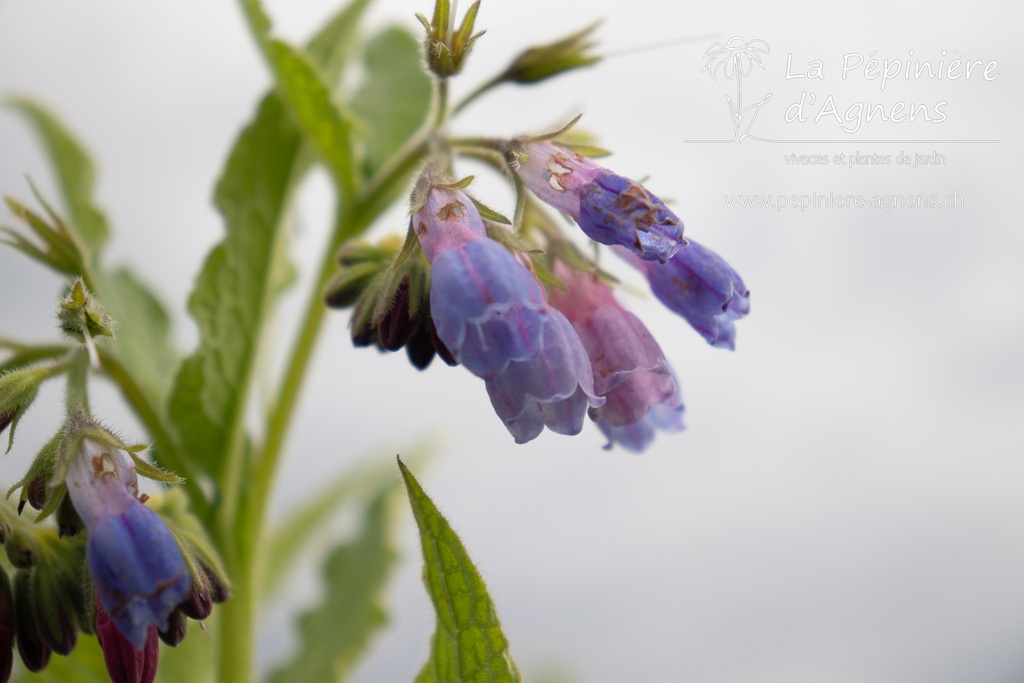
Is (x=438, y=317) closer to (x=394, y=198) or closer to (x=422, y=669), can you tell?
(x=422, y=669)

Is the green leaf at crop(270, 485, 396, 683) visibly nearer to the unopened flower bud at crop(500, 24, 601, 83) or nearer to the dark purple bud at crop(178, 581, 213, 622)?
the dark purple bud at crop(178, 581, 213, 622)

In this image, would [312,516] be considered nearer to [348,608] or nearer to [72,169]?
[348,608]

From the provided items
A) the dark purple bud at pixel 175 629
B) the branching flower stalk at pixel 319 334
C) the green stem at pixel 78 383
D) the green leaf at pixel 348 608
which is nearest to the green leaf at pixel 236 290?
the branching flower stalk at pixel 319 334

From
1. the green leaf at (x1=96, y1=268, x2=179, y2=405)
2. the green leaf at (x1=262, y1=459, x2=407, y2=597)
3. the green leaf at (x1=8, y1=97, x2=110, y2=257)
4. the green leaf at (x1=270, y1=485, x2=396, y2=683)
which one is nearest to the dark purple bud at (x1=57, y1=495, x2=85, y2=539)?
the green leaf at (x1=96, y1=268, x2=179, y2=405)

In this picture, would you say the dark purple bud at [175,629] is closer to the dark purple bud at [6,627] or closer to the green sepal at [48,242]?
the dark purple bud at [6,627]

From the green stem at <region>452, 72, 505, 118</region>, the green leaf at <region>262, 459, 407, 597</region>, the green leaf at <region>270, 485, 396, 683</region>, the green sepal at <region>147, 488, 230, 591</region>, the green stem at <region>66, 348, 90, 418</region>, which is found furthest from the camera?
the green leaf at <region>262, 459, 407, 597</region>

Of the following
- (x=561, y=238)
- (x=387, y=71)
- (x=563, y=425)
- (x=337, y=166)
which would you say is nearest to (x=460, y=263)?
(x=563, y=425)
